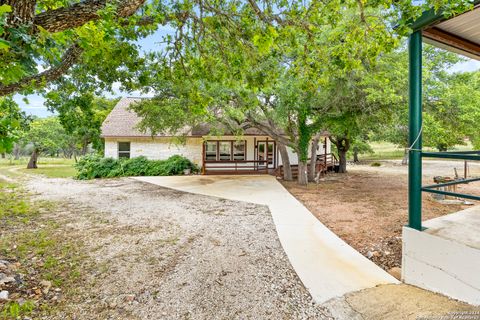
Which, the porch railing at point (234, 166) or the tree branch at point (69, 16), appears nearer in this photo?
the tree branch at point (69, 16)

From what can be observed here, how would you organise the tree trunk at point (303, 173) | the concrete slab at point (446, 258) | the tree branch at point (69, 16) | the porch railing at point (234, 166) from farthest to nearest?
the porch railing at point (234, 166)
the tree trunk at point (303, 173)
the concrete slab at point (446, 258)
the tree branch at point (69, 16)

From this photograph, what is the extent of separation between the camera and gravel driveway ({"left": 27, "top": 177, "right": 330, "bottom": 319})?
9.82 ft

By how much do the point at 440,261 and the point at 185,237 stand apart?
436 centimetres

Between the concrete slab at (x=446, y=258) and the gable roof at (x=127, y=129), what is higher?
the gable roof at (x=127, y=129)

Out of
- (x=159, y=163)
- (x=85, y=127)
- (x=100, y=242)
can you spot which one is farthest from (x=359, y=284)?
(x=159, y=163)

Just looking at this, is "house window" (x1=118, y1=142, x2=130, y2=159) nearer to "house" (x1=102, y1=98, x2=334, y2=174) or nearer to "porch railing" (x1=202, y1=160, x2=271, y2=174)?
"house" (x1=102, y1=98, x2=334, y2=174)

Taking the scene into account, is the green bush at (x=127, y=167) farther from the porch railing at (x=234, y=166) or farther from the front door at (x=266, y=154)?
the front door at (x=266, y=154)

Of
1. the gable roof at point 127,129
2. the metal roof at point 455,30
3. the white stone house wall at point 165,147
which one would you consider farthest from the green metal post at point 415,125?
the white stone house wall at point 165,147

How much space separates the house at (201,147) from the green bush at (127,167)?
2.69ft

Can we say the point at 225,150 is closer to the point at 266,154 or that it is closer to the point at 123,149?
the point at 266,154

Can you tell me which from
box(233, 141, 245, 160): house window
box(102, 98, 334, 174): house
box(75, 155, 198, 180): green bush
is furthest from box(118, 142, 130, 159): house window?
box(233, 141, 245, 160): house window

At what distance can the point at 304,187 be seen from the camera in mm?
12367

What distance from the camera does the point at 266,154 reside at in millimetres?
18312

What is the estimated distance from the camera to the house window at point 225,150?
58.6 feet
